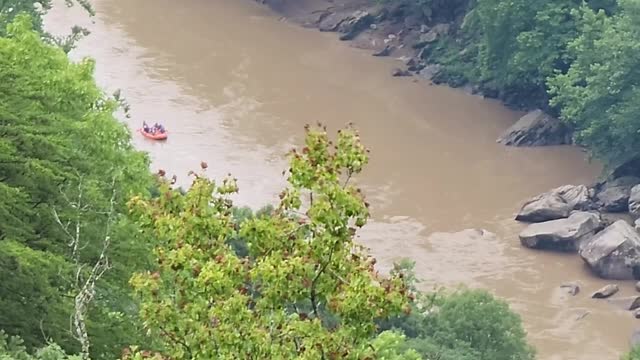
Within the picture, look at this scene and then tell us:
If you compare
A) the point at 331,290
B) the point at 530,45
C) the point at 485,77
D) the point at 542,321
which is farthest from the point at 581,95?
the point at 331,290

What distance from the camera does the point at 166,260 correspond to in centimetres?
876

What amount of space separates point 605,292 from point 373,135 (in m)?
13.9

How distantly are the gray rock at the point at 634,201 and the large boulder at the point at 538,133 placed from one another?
6.25 m

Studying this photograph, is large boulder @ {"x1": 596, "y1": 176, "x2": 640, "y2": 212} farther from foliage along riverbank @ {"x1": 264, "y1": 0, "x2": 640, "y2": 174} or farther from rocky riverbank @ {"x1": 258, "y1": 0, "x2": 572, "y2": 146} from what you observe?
rocky riverbank @ {"x1": 258, "y1": 0, "x2": 572, "y2": 146}

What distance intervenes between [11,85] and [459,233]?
2160 centimetres

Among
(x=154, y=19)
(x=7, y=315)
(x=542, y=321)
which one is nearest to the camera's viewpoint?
(x=7, y=315)

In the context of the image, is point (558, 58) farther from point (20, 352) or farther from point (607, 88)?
point (20, 352)

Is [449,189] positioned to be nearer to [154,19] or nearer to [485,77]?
[485,77]

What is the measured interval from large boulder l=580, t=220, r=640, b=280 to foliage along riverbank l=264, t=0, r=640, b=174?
17.3 ft

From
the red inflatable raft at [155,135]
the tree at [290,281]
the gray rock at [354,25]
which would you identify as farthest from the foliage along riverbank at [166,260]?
the gray rock at [354,25]

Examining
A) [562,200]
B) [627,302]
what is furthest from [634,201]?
[627,302]

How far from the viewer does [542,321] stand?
30469 mm

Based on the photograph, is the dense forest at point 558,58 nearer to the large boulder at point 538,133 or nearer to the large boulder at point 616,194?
the large boulder at point 538,133

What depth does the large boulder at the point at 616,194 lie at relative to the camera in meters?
36.2
